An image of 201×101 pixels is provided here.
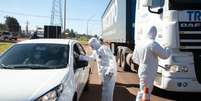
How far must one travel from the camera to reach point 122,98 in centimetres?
1073

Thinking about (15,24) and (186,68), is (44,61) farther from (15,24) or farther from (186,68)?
(15,24)

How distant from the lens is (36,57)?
27.3 ft

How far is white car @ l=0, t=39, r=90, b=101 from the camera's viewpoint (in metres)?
6.41

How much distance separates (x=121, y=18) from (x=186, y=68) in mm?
6893

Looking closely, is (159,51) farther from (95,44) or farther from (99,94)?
(99,94)

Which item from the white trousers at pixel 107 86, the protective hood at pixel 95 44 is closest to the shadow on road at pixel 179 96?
the white trousers at pixel 107 86

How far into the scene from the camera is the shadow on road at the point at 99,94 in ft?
34.8

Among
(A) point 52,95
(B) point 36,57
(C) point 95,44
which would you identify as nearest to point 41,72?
(B) point 36,57

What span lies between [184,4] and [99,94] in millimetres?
3352

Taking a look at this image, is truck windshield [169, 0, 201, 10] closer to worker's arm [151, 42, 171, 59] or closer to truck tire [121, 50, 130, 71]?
worker's arm [151, 42, 171, 59]

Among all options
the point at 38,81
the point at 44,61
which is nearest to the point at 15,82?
the point at 38,81

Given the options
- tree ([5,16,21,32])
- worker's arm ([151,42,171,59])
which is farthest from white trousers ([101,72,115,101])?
tree ([5,16,21,32])

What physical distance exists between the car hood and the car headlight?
2.2 inches

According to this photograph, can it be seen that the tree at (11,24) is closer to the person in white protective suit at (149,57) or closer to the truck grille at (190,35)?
the truck grille at (190,35)
